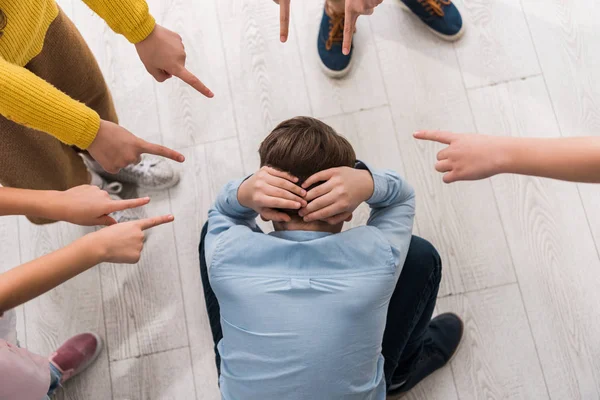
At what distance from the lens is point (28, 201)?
101 cm


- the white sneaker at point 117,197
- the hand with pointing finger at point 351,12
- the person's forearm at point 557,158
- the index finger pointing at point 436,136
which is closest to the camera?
the person's forearm at point 557,158

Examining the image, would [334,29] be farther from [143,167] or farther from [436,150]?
[143,167]

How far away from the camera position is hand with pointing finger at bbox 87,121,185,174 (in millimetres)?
1022

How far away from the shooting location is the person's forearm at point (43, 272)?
0.93 metres

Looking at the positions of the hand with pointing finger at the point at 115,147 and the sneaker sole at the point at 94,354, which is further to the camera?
the sneaker sole at the point at 94,354

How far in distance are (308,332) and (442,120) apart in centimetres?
93

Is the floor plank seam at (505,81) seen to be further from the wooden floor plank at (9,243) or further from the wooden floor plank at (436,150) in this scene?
the wooden floor plank at (9,243)

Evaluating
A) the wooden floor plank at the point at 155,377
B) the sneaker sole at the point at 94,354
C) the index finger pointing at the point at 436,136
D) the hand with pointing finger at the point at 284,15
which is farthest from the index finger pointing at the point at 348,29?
→ the sneaker sole at the point at 94,354

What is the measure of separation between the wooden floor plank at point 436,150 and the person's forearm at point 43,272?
35.9 inches

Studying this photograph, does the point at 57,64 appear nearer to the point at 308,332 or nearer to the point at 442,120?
the point at 308,332

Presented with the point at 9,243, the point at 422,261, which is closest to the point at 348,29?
the point at 422,261

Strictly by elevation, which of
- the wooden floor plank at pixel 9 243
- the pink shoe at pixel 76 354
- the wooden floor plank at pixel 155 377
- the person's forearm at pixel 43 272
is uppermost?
the person's forearm at pixel 43 272

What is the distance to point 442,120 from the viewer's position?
1580 millimetres

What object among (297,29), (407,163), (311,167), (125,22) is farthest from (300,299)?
(297,29)
